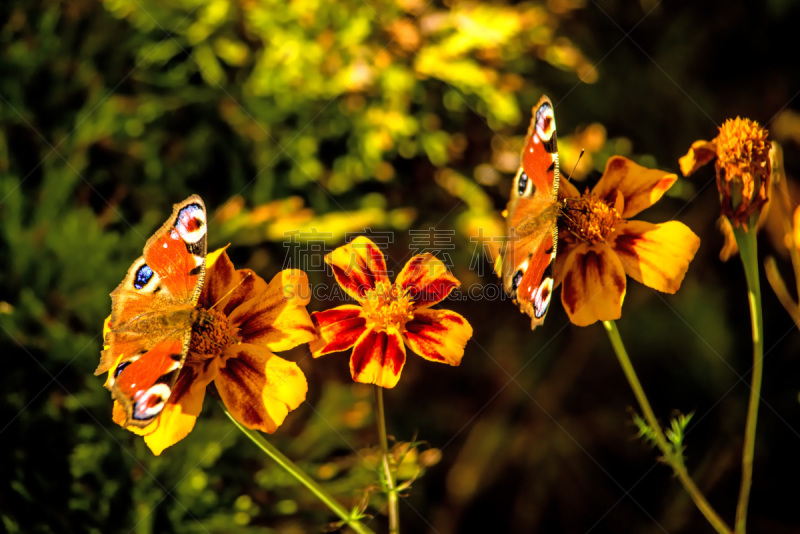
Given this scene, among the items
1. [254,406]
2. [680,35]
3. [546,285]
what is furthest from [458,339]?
[680,35]

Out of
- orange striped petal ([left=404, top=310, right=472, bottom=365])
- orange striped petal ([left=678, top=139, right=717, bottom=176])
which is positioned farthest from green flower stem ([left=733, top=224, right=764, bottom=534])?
orange striped petal ([left=404, top=310, right=472, bottom=365])

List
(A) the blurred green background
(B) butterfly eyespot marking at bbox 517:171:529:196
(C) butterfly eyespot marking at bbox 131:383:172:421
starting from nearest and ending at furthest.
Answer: (C) butterfly eyespot marking at bbox 131:383:172:421 < (B) butterfly eyespot marking at bbox 517:171:529:196 < (A) the blurred green background

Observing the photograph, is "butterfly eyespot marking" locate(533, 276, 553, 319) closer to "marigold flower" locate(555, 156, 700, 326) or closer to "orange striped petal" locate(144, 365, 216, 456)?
"marigold flower" locate(555, 156, 700, 326)

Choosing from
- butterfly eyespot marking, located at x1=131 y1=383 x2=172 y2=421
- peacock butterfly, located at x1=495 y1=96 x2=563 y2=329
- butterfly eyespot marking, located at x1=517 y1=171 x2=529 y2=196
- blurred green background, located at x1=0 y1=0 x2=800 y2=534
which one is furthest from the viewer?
blurred green background, located at x1=0 y1=0 x2=800 y2=534

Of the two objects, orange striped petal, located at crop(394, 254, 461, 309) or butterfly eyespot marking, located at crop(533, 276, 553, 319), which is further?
orange striped petal, located at crop(394, 254, 461, 309)

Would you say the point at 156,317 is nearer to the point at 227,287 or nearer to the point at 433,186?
the point at 227,287

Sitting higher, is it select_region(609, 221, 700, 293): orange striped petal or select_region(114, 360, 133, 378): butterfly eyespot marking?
select_region(609, 221, 700, 293): orange striped petal
